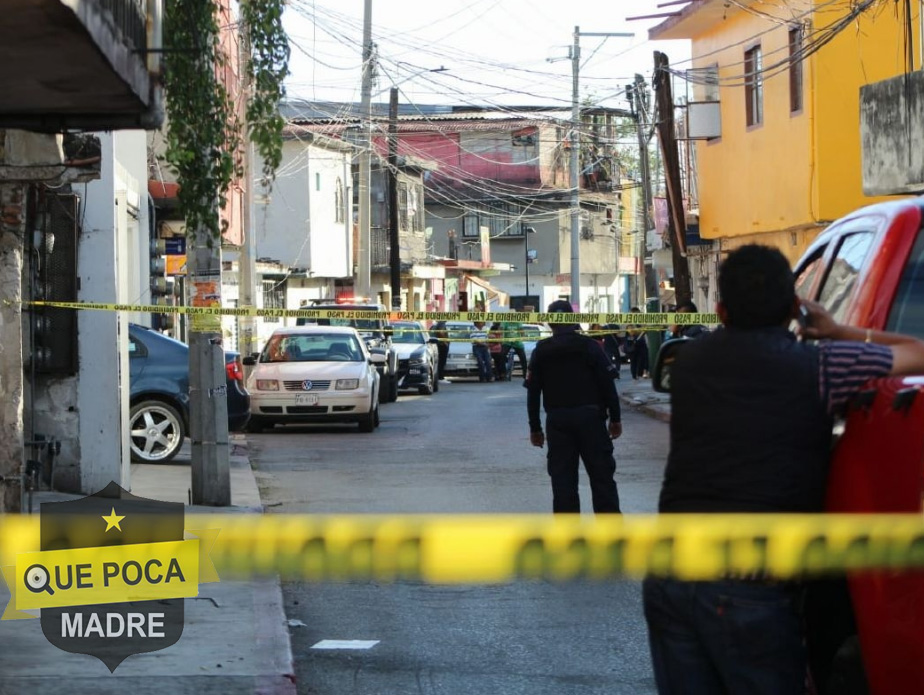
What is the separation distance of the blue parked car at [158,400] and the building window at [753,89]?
15.2m

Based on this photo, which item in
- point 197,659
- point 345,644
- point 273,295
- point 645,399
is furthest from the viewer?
point 273,295

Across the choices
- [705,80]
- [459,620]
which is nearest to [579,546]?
[459,620]

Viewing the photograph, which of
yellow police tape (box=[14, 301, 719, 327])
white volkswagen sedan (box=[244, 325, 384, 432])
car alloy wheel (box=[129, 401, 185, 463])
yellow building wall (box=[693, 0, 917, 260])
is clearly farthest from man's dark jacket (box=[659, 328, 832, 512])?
yellow building wall (box=[693, 0, 917, 260])

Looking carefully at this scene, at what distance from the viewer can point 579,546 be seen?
452cm

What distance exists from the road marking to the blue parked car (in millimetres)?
9522

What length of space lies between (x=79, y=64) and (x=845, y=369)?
18.1 ft

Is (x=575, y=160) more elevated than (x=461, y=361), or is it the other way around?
(x=575, y=160)

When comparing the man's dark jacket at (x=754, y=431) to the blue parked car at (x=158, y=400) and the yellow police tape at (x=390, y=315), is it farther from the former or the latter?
the blue parked car at (x=158, y=400)

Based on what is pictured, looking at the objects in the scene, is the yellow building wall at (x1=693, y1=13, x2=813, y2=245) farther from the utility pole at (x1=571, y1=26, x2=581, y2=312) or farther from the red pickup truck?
the red pickup truck

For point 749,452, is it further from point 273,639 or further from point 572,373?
point 572,373

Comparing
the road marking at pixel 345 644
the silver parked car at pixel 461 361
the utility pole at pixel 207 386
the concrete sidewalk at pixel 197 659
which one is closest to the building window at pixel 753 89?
the silver parked car at pixel 461 361

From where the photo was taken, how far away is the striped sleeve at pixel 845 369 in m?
4.14

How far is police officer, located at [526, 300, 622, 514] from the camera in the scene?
1029 centimetres

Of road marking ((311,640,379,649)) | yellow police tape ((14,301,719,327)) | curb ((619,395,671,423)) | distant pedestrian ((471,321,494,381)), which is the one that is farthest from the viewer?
distant pedestrian ((471,321,494,381))
